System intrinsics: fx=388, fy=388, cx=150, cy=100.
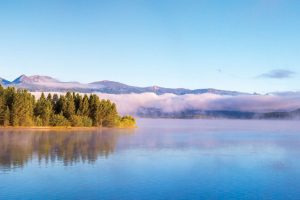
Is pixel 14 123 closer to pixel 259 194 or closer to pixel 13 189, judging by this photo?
pixel 13 189

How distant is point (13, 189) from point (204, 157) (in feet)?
180

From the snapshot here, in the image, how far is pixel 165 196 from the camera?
52.9 m

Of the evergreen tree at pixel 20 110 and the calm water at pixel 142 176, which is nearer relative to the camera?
the calm water at pixel 142 176

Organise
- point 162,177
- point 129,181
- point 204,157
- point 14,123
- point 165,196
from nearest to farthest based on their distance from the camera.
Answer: point 165,196, point 129,181, point 162,177, point 204,157, point 14,123

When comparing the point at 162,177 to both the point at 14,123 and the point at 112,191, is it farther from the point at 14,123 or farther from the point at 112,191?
the point at 14,123

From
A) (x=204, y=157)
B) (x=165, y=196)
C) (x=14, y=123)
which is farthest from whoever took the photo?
(x=14, y=123)

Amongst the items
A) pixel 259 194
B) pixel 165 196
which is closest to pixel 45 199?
pixel 165 196

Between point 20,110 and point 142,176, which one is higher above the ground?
point 20,110

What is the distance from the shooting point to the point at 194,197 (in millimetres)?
52969

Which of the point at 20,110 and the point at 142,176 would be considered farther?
the point at 20,110

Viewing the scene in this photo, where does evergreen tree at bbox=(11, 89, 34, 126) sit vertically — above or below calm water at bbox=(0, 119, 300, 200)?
above

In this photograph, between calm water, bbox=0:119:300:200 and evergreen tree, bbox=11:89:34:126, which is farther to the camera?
evergreen tree, bbox=11:89:34:126

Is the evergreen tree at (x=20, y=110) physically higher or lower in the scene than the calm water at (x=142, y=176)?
higher

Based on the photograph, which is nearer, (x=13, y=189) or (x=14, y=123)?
(x=13, y=189)
